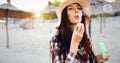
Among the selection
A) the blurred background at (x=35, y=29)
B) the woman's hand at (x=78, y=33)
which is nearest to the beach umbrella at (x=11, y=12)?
the blurred background at (x=35, y=29)

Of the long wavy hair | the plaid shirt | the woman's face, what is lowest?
the plaid shirt

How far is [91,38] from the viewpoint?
263 centimetres

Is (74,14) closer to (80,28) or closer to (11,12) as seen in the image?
(80,28)

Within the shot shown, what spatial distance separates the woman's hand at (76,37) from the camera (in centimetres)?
232

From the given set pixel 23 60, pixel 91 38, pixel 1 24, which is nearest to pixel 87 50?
pixel 91 38

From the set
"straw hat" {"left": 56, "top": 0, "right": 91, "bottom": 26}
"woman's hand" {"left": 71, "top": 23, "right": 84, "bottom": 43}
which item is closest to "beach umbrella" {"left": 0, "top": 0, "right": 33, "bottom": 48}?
"straw hat" {"left": 56, "top": 0, "right": 91, "bottom": 26}

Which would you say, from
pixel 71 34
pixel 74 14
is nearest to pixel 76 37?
pixel 71 34

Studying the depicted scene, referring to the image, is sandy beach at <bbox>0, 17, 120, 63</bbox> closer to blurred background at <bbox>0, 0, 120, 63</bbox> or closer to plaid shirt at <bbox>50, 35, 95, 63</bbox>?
blurred background at <bbox>0, 0, 120, 63</bbox>

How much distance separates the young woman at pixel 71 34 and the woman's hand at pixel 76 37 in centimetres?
3

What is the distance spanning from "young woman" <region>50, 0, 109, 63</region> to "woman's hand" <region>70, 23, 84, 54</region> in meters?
0.03

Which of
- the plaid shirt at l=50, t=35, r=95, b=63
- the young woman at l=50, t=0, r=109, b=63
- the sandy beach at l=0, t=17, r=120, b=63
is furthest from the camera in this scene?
the sandy beach at l=0, t=17, r=120, b=63

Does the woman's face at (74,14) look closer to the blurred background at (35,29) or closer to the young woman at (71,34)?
the young woman at (71,34)

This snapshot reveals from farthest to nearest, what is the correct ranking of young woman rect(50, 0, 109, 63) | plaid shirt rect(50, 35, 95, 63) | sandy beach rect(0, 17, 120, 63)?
sandy beach rect(0, 17, 120, 63) < young woman rect(50, 0, 109, 63) < plaid shirt rect(50, 35, 95, 63)

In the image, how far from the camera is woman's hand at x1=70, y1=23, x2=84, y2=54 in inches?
91.4
